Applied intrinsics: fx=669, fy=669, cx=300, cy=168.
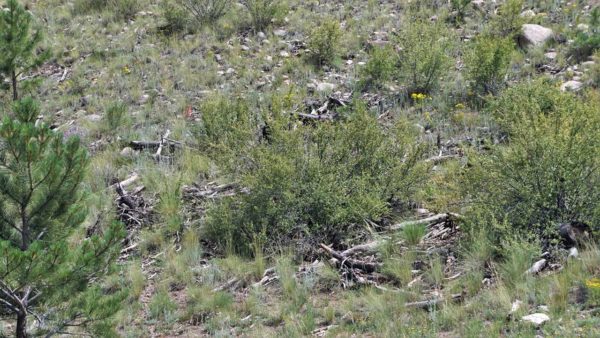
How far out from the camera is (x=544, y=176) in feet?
18.1

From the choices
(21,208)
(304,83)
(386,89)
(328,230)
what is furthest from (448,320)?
(304,83)

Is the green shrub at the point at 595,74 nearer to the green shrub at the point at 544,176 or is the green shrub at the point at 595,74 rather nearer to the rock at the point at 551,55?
the rock at the point at 551,55

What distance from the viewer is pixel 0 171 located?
4234mm

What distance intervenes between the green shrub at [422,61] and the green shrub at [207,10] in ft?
15.7

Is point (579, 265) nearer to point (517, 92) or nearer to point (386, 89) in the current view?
point (517, 92)

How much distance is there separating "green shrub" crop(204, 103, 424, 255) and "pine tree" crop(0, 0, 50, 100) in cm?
360

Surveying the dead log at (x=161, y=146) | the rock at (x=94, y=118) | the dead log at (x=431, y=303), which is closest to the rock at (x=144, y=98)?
the rock at (x=94, y=118)

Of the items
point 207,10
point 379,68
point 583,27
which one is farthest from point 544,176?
point 207,10

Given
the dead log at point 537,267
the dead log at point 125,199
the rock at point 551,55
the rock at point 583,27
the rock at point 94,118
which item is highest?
the dead log at point 537,267

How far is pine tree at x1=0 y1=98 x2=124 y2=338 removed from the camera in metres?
3.99

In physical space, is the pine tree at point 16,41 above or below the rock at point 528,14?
above

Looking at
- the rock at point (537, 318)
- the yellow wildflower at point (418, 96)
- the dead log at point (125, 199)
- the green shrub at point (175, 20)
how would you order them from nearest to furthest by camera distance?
the rock at point (537, 318) → the dead log at point (125, 199) → the yellow wildflower at point (418, 96) → the green shrub at point (175, 20)

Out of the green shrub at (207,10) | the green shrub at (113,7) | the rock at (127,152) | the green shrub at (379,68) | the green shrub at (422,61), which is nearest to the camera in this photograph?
the rock at (127,152)

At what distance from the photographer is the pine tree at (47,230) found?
3990 millimetres
